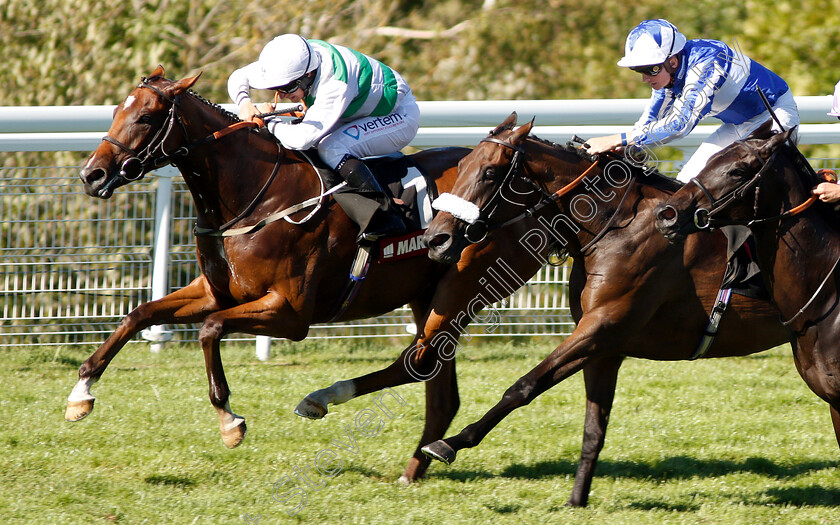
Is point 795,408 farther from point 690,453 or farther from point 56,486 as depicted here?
point 56,486

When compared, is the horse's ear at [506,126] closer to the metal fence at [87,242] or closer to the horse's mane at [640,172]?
the horse's mane at [640,172]

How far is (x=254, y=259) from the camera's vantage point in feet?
15.7

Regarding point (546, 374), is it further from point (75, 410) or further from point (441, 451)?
point (75, 410)

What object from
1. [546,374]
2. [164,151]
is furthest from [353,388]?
[164,151]

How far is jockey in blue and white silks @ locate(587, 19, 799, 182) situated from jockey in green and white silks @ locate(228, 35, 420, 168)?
43.3 inches

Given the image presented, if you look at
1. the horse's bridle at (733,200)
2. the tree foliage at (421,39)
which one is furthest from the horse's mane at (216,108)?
the tree foliage at (421,39)

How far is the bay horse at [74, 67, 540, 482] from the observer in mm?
4676

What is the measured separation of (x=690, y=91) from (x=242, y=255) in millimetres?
2139

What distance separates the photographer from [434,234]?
4.23 m

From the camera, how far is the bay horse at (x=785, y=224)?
3914 mm

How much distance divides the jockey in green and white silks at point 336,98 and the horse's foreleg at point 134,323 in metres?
0.89

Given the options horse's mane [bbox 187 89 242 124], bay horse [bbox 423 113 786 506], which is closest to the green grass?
bay horse [bbox 423 113 786 506]

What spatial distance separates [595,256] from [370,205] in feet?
3.55

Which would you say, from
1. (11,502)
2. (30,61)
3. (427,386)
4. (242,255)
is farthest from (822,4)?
(11,502)
